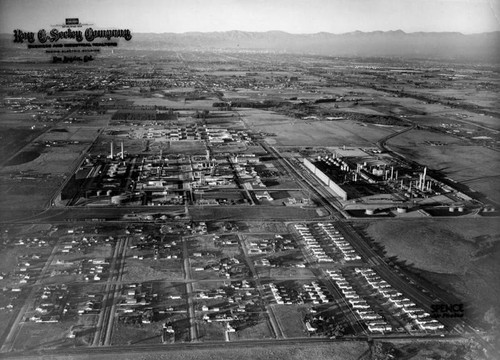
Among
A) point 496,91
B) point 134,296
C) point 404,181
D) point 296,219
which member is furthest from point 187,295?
point 496,91

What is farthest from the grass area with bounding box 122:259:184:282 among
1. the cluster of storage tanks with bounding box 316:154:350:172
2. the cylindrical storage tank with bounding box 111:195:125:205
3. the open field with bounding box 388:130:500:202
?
the open field with bounding box 388:130:500:202

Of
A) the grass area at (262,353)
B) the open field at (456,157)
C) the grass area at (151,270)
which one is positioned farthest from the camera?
the open field at (456,157)

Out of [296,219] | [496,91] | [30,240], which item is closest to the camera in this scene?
[30,240]

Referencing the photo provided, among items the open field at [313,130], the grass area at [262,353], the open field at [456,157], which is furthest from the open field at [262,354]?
the open field at [313,130]

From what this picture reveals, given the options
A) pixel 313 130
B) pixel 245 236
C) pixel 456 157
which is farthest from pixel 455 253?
pixel 313 130

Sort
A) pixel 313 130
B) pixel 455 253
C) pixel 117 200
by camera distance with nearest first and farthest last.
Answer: pixel 455 253 < pixel 117 200 < pixel 313 130

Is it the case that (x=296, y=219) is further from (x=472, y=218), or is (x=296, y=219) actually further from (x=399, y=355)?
(x=399, y=355)

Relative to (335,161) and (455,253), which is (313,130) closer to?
(335,161)

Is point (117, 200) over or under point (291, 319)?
over

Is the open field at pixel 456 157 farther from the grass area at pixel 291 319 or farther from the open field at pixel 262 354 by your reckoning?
the open field at pixel 262 354

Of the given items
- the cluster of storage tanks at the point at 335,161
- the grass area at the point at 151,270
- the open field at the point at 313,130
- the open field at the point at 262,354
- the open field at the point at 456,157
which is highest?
the cluster of storage tanks at the point at 335,161

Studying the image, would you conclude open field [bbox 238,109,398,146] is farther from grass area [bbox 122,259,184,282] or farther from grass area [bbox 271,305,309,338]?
grass area [bbox 271,305,309,338]
